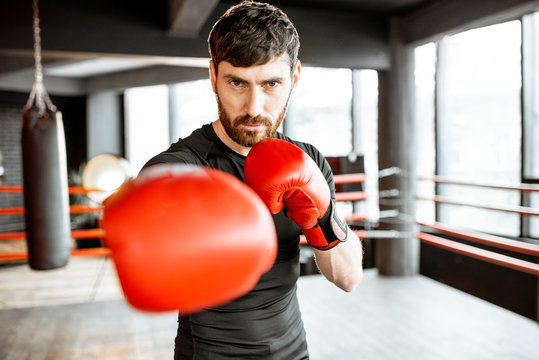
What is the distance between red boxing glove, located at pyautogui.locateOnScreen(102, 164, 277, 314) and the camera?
1.49 feet

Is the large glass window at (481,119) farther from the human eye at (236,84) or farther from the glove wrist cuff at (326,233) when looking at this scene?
the human eye at (236,84)

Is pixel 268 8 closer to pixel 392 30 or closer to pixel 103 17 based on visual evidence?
pixel 103 17

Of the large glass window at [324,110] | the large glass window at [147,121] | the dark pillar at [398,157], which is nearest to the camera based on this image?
the dark pillar at [398,157]

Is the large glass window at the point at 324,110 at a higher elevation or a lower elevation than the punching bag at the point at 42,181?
higher

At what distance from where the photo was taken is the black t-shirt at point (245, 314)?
0.90m

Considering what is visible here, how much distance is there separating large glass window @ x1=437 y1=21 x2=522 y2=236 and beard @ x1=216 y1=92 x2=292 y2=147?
346cm

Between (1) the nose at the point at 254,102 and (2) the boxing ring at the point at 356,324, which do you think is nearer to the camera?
(1) the nose at the point at 254,102

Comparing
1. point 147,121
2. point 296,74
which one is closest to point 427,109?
point 296,74

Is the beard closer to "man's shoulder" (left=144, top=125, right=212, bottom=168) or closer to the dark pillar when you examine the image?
"man's shoulder" (left=144, top=125, right=212, bottom=168)

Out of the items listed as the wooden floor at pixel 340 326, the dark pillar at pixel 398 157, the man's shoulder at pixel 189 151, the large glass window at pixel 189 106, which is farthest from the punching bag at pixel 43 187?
the large glass window at pixel 189 106

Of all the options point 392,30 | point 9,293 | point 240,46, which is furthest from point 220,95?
point 9,293

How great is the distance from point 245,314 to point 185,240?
502 millimetres

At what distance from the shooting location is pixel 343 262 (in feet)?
3.32

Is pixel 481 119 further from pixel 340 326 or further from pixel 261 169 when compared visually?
pixel 261 169
